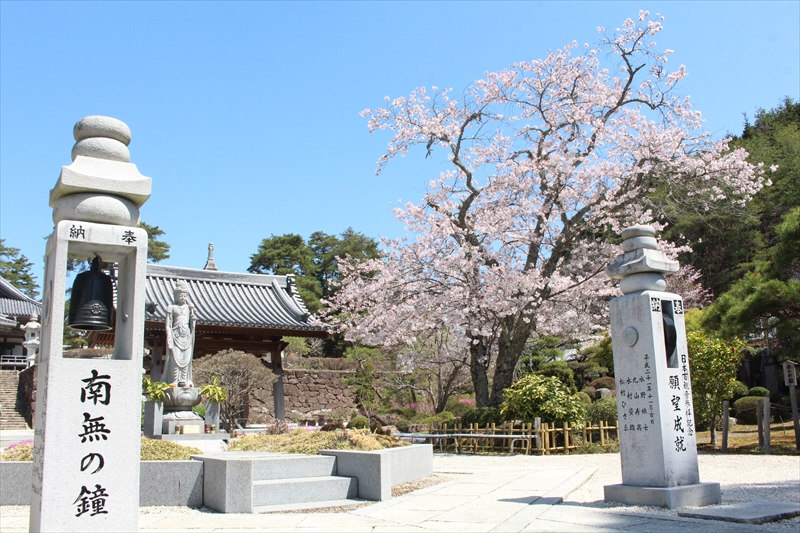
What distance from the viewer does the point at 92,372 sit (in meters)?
4.45

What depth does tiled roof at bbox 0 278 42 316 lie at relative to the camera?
33031 millimetres

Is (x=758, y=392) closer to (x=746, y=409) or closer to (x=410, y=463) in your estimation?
(x=746, y=409)

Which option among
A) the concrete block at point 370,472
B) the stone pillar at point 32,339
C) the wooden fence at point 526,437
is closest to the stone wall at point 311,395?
the stone pillar at point 32,339

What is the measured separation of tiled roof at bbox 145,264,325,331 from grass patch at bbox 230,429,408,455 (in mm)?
8209

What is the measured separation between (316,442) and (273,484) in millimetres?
2130

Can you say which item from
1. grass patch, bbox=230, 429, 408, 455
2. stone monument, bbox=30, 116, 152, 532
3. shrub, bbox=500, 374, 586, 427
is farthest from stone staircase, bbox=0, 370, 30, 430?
stone monument, bbox=30, 116, 152, 532

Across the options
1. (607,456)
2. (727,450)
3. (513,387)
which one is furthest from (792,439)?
(513,387)

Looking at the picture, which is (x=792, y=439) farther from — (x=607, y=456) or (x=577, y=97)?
(x=577, y=97)

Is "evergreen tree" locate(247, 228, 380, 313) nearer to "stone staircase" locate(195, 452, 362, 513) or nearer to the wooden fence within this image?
the wooden fence

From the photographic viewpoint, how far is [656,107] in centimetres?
1574

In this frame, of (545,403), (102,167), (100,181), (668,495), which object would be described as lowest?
(668,495)

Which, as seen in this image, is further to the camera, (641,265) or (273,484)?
(273,484)

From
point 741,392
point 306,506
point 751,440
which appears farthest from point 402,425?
point 306,506

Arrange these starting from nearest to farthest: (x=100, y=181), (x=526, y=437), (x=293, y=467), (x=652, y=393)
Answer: (x=100, y=181) < (x=652, y=393) < (x=293, y=467) < (x=526, y=437)
